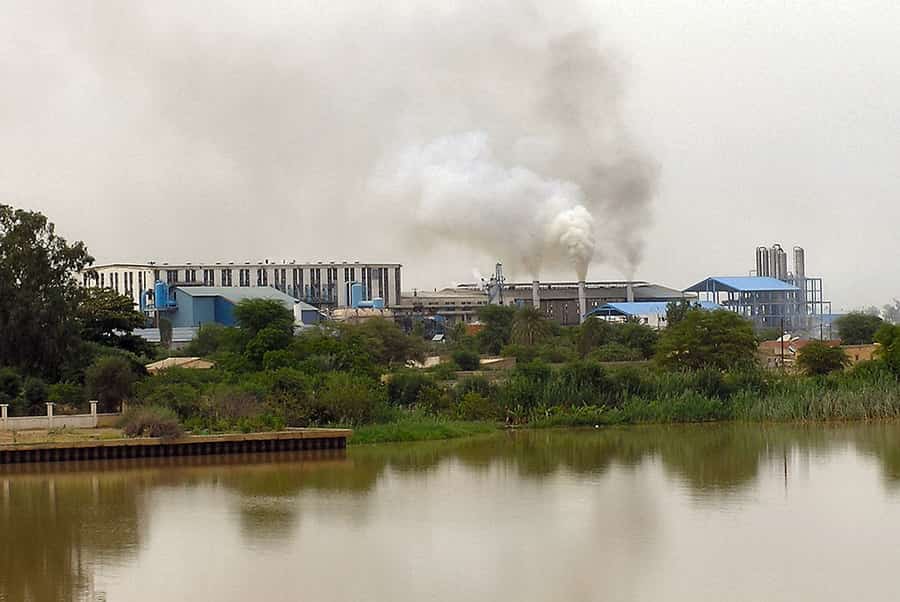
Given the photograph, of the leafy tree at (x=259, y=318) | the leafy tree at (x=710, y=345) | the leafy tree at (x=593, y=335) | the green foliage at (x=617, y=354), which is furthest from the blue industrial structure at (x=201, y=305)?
the leafy tree at (x=259, y=318)

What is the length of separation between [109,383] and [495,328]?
3336 cm

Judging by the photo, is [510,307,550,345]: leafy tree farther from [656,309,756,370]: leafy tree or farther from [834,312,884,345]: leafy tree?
[656,309,756,370]: leafy tree

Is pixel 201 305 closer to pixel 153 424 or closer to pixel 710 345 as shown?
pixel 710 345

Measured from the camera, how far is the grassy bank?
29844mm

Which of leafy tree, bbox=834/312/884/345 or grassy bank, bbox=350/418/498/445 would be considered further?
leafy tree, bbox=834/312/884/345

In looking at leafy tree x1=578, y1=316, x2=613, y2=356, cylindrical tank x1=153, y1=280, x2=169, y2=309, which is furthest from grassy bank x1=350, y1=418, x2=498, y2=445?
cylindrical tank x1=153, y1=280, x2=169, y2=309

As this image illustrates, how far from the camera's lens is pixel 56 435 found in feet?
93.4

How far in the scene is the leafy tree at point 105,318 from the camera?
120 feet

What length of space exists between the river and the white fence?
2880 millimetres

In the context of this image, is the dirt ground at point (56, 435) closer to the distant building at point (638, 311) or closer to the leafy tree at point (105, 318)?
the leafy tree at point (105, 318)

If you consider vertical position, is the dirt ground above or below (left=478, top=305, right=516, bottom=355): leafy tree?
below

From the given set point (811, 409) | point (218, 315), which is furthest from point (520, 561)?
point (218, 315)

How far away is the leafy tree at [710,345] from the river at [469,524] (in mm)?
10366

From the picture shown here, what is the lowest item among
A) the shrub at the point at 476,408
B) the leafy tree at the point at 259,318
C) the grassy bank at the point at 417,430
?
the grassy bank at the point at 417,430
